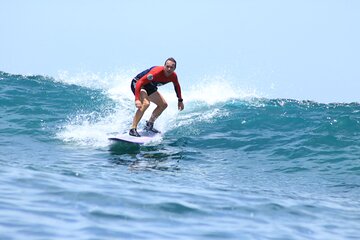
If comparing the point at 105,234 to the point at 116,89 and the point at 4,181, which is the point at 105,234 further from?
the point at 116,89

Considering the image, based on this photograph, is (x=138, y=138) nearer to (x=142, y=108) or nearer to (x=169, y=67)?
(x=142, y=108)

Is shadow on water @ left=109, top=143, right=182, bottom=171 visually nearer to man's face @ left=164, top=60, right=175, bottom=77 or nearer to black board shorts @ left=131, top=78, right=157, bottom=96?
black board shorts @ left=131, top=78, right=157, bottom=96

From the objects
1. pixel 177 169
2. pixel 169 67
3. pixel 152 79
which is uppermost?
pixel 169 67

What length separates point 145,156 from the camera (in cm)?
1077

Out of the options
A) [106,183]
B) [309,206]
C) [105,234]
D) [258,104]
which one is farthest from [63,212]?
[258,104]

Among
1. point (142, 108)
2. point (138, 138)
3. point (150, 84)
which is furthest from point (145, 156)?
point (150, 84)

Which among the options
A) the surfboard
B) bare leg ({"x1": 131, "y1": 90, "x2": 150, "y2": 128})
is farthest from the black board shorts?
the surfboard

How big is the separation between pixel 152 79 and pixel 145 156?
79.4 inches

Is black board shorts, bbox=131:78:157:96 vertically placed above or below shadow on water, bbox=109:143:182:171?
above

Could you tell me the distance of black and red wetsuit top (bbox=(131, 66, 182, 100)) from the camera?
11.7 meters

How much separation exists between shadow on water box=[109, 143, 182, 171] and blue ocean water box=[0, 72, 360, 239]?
3 cm

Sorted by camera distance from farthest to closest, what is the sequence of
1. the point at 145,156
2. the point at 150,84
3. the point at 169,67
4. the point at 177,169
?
the point at 150,84 < the point at 169,67 < the point at 145,156 < the point at 177,169

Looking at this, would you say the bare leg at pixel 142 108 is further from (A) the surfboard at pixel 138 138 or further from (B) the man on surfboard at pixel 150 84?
(A) the surfboard at pixel 138 138

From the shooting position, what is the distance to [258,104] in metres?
19.1
